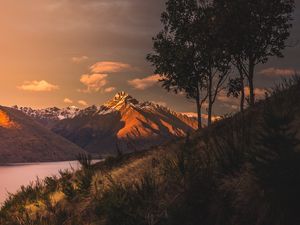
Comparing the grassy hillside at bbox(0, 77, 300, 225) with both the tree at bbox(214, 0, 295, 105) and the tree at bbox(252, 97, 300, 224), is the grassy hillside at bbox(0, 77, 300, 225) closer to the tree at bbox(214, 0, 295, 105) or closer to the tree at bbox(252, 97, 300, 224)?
the tree at bbox(252, 97, 300, 224)

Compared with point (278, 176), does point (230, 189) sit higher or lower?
lower

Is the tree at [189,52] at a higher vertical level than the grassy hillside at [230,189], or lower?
higher

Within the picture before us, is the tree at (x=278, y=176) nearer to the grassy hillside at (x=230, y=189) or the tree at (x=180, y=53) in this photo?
the grassy hillside at (x=230, y=189)

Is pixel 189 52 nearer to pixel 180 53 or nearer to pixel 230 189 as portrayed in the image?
pixel 180 53

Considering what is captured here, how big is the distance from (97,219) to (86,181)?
3.61 meters

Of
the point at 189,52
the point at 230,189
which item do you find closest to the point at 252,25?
the point at 189,52

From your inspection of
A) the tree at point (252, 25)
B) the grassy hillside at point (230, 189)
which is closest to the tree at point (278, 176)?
the grassy hillside at point (230, 189)

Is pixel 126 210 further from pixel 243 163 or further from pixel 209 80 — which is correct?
pixel 209 80

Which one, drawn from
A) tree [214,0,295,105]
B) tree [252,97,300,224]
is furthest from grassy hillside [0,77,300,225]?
tree [214,0,295,105]

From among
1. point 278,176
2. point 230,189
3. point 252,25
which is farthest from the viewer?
point 252,25

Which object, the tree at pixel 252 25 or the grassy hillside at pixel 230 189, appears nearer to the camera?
the grassy hillside at pixel 230 189

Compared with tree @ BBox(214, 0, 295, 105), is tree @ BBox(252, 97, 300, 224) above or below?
below

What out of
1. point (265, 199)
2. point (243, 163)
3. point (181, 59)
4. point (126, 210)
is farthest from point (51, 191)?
point (181, 59)

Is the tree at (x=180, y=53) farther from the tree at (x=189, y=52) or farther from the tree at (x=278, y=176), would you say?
the tree at (x=278, y=176)
